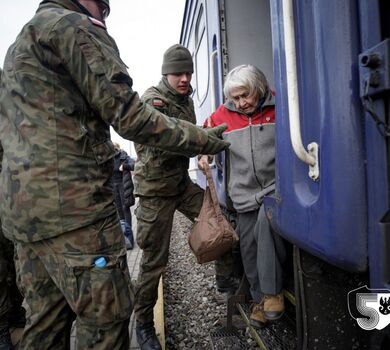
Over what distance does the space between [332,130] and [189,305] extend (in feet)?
8.54

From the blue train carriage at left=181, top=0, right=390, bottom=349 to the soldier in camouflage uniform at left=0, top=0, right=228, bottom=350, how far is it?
0.66 metres

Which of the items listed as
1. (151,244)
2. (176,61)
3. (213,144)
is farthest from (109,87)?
(151,244)

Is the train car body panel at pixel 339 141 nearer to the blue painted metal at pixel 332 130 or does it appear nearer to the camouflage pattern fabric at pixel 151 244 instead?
the blue painted metal at pixel 332 130

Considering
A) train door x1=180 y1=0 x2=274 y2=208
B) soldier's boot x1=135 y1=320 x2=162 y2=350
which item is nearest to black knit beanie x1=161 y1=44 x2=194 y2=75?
train door x1=180 y1=0 x2=274 y2=208

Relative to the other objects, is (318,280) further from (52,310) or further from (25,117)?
(25,117)

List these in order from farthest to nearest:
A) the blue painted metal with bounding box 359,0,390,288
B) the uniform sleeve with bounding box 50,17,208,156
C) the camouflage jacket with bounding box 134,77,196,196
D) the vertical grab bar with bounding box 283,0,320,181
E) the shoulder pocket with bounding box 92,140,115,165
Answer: the camouflage jacket with bounding box 134,77,196,196 < the shoulder pocket with bounding box 92,140,115,165 < the uniform sleeve with bounding box 50,17,208,156 < the vertical grab bar with bounding box 283,0,320,181 < the blue painted metal with bounding box 359,0,390,288

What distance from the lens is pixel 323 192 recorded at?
3.85ft

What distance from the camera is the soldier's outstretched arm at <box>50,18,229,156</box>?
140 centimetres

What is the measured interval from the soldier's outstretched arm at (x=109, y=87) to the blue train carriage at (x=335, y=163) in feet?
1.70

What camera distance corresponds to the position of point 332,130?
3.65 feet

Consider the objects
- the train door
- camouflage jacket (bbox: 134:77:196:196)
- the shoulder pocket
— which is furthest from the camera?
the train door

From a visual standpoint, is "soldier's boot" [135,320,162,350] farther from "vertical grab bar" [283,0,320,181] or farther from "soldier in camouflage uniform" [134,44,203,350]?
"vertical grab bar" [283,0,320,181]

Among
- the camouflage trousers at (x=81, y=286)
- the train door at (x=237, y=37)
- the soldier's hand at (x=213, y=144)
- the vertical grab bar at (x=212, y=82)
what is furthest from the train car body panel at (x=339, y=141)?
the vertical grab bar at (x=212, y=82)

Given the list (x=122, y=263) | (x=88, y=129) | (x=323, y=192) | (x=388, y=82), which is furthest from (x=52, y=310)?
(x=388, y=82)
